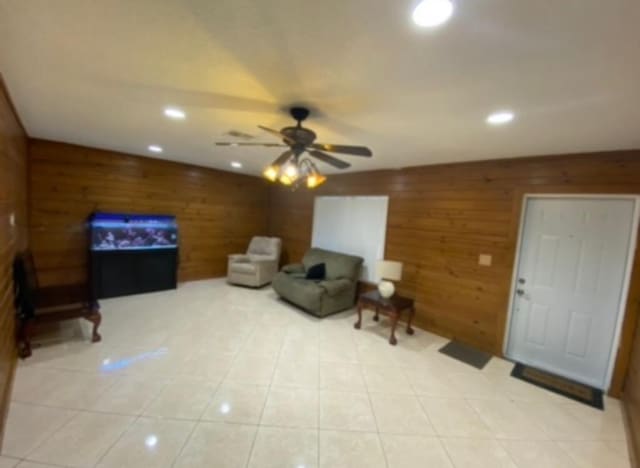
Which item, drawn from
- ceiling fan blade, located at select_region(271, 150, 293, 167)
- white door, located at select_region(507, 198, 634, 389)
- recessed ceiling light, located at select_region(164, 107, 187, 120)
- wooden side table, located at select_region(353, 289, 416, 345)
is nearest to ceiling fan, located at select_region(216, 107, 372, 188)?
ceiling fan blade, located at select_region(271, 150, 293, 167)

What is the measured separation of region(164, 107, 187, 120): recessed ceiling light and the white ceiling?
0.07 m

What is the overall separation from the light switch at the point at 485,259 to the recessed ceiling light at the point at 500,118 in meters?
1.77

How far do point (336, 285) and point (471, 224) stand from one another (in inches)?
80.9

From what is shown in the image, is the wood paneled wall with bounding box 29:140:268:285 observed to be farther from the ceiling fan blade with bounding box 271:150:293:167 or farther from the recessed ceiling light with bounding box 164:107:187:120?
the ceiling fan blade with bounding box 271:150:293:167

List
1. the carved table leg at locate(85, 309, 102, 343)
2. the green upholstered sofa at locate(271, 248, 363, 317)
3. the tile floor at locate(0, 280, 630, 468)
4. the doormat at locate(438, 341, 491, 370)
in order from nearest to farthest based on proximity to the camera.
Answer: the tile floor at locate(0, 280, 630, 468) → the carved table leg at locate(85, 309, 102, 343) → the doormat at locate(438, 341, 491, 370) → the green upholstered sofa at locate(271, 248, 363, 317)

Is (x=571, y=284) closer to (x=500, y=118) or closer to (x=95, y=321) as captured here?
(x=500, y=118)

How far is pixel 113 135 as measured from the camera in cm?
338

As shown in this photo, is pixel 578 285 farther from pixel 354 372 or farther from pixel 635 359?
pixel 354 372

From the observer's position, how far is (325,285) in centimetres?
413

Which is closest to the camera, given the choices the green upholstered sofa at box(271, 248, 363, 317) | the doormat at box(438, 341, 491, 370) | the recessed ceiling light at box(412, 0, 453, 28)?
the recessed ceiling light at box(412, 0, 453, 28)

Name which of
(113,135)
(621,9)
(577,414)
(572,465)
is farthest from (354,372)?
(113,135)

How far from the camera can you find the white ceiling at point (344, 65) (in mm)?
1119

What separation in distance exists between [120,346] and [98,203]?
8.55ft

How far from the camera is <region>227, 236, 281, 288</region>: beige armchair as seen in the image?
17.3 feet
